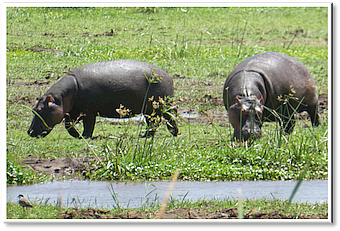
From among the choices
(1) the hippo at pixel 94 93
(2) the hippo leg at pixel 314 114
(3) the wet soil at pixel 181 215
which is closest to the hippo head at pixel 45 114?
(1) the hippo at pixel 94 93

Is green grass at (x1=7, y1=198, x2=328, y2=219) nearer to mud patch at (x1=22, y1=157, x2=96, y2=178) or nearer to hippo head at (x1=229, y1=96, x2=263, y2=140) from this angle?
mud patch at (x1=22, y1=157, x2=96, y2=178)

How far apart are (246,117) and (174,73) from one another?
544 cm

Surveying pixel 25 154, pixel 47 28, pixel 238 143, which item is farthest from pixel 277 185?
pixel 47 28

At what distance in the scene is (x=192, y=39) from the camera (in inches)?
600

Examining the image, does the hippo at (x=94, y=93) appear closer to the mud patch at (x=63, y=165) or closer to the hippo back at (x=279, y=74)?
the hippo back at (x=279, y=74)

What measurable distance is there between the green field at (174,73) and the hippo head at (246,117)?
0.23m

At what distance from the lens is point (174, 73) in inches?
476

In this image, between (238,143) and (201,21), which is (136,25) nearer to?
(201,21)

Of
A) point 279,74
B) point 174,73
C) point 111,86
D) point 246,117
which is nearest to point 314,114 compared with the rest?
point 279,74

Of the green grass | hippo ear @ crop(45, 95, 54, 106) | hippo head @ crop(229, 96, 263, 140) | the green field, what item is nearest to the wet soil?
the green grass

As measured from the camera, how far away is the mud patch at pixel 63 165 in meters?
5.74

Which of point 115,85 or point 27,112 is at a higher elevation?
point 115,85

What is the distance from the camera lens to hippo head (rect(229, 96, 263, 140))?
21.9 feet

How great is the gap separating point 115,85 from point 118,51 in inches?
206
